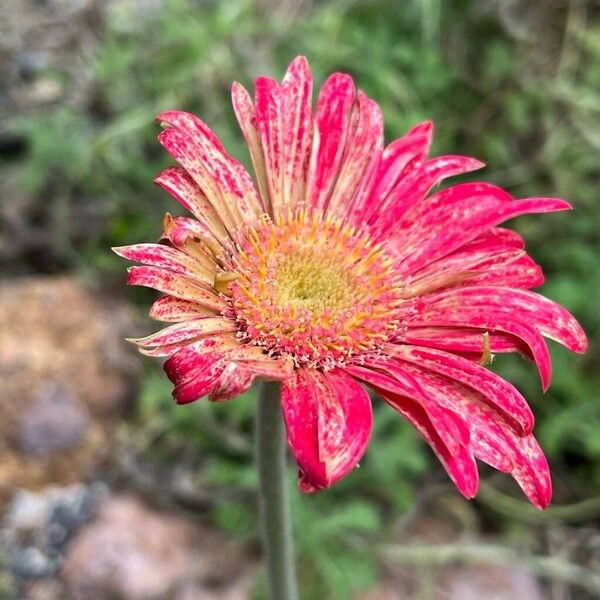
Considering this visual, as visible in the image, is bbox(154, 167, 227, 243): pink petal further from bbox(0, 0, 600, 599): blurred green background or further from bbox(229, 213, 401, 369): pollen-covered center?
bbox(0, 0, 600, 599): blurred green background

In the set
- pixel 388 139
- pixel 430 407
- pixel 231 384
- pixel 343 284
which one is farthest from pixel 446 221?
pixel 388 139

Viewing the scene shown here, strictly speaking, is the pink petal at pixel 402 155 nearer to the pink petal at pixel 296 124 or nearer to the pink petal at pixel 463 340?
the pink petal at pixel 296 124

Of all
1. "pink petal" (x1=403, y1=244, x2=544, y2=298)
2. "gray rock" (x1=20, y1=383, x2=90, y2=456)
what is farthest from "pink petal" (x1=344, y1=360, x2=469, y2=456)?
"gray rock" (x1=20, y1=383, x2=90, y2=456)

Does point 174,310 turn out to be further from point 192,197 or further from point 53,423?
point 53,423

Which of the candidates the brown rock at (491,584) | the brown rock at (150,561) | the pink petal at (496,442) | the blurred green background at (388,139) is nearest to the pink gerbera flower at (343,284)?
the pink petal at (496,442)

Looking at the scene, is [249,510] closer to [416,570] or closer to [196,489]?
[196,489]

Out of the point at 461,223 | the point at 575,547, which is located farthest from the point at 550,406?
the point at 461,223
